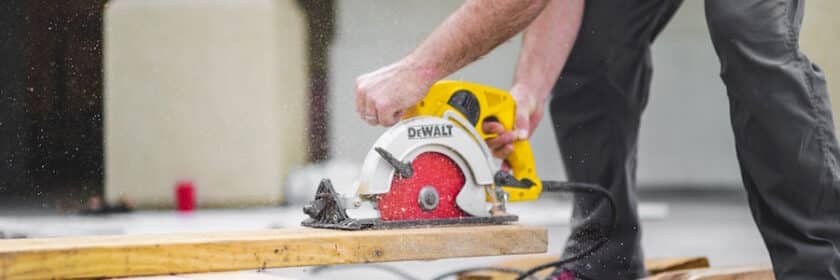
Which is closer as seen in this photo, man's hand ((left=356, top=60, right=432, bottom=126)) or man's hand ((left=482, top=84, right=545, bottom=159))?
man's hand ((left=356, top=60, right=432, bottom=126))

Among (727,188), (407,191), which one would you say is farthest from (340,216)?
(727,188)

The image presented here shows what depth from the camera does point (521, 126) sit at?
1901 millimetres

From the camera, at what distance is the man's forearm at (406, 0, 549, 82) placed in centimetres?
167

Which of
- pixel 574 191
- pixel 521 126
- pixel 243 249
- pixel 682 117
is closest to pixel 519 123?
pixel 521 126

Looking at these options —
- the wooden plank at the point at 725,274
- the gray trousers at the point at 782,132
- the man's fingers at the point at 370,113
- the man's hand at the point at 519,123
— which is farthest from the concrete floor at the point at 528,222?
the gray trousers at the point at 782,132

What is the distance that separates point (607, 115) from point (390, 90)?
61cm

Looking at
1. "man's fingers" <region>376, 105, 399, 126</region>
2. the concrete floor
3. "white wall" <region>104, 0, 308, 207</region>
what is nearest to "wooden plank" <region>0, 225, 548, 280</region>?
"man's fingers" <region>376, 105, 399, 126</region>

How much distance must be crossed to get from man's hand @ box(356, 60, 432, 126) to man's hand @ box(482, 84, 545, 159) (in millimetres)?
211

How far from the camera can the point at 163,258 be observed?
4.63ft

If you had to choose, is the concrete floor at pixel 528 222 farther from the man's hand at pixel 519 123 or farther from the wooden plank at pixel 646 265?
the man's hand at pixel 519 123

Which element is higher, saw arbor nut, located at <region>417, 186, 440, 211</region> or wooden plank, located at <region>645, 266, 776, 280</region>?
saw arbor nut, located at <region>417, 186, 440, 211</region>

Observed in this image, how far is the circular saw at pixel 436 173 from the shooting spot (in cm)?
167

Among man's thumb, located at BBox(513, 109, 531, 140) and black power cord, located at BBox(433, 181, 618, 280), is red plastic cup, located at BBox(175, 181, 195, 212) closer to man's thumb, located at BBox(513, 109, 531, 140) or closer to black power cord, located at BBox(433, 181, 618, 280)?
black power cord, located at BBox(433, 181, 618, 280)

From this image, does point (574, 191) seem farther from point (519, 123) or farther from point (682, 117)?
point (682, 117)
